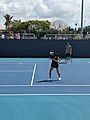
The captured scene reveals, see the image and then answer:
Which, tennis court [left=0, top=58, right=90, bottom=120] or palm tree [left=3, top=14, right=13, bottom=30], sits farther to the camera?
palm tree [left=3, top=14, right=13, bottom=30]

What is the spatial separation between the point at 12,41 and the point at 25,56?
2301 millimetres

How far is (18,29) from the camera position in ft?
292

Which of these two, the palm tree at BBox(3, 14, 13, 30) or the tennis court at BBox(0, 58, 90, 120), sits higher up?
the palm tree at BBox(3, 14, 13, 30)
